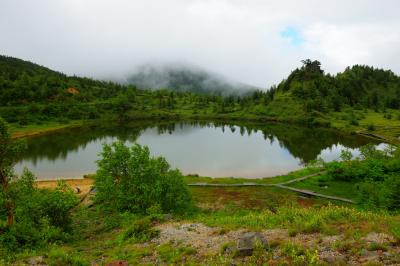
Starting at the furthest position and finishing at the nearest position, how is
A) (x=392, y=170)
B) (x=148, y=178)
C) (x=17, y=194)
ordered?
(x=392, y=170) < (x=148, y=178) < (x=17, y=194)

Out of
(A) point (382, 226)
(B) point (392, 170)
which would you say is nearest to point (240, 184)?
(B) point (392, 170)

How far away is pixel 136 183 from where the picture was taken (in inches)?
1721

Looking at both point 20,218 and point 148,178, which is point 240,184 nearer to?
point 148,178

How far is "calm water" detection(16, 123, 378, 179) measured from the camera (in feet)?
333

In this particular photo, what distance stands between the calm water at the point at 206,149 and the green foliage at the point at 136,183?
49772 millimetres

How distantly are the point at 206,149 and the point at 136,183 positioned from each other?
92896mm

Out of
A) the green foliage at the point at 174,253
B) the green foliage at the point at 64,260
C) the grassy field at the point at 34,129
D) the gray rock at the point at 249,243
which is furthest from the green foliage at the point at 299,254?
the grassy field at the point at 34,129

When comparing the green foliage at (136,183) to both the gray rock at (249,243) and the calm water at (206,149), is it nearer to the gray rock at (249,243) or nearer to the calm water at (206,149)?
the gray rock at (249,243)

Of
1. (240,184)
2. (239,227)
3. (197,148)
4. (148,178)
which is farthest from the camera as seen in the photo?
(197,148)

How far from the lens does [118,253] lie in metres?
26.4

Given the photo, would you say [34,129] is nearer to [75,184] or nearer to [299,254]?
[75,184]

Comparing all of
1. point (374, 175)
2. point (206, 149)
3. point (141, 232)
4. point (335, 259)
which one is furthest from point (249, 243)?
point (206, 149)

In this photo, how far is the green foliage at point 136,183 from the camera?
42375mm

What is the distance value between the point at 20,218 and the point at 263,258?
24441 mm
